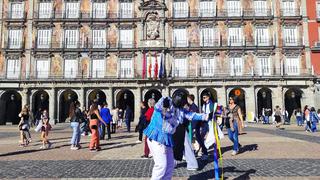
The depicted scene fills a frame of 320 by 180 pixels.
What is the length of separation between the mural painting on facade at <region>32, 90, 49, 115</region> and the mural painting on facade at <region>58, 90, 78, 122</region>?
2022 mm

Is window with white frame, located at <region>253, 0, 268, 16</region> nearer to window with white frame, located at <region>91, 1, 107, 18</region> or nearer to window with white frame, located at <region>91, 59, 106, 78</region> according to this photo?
window with white frame, located at <region>91, 1, 107, 18</region>

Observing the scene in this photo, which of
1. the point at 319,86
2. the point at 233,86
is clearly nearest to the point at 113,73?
the point at 233,86

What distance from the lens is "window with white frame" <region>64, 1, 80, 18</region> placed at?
33.5 meters

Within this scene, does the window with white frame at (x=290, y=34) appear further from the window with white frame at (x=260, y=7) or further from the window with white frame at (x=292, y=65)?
the window with white frame at (x=260, y=7)

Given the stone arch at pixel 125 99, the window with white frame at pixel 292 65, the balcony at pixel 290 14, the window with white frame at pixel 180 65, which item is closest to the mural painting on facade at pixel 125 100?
the stone arch at pixel 125 99

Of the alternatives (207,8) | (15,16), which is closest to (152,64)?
(207,8)

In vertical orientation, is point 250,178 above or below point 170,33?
below

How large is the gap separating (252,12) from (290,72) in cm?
790

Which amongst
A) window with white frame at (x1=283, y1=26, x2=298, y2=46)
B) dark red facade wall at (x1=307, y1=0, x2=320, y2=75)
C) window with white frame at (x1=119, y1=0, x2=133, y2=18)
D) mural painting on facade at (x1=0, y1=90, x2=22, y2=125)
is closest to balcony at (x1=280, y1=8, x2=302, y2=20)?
window with white frame at (x1=283, y1=26, x2=298, y2=46)

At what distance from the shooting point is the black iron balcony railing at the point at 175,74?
105 ft

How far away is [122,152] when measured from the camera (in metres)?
10.2

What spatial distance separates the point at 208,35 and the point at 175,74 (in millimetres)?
5828

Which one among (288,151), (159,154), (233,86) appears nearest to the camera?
(159,154)

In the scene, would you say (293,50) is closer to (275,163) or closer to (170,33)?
(170,33)
